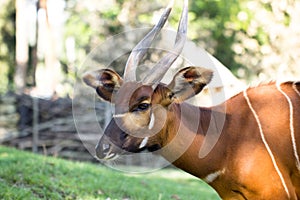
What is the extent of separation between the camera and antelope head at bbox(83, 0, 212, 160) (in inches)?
145

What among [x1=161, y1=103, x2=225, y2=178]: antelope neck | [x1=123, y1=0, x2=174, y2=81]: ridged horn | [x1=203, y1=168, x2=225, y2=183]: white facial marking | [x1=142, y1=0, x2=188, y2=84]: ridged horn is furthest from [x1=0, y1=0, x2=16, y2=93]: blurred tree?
[x1=203, y1=168, x2=225, y2=183]: white facial marking

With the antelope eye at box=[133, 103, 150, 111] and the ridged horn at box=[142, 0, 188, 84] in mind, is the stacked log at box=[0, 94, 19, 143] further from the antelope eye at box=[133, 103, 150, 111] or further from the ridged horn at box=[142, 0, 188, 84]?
the antelope eye at box=[133, 103, 150, 111]

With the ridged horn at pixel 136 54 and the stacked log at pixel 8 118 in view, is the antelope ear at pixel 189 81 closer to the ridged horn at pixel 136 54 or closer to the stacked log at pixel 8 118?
the ridged horn at pixel 136 54

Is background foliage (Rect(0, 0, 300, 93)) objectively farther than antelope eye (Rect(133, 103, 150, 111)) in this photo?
Yes

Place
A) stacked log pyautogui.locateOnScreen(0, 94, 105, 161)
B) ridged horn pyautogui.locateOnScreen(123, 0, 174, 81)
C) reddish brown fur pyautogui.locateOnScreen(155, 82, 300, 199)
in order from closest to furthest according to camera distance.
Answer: reddish brown fur pyautogui.locateOnScreen(155, 82, 300, 199) → ridged horn pyautogui.locateOnScreen(123, 0, 174, 81) → stacked log pyautogui.locateOnScreen(0, 94, 105, 161)

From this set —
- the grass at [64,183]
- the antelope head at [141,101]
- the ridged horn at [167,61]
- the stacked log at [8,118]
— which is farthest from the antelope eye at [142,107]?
the stacked log at [8,118]

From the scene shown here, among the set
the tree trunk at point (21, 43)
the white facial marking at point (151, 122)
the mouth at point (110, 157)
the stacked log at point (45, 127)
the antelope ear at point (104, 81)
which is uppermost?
the antelope ear at point (104, 81)

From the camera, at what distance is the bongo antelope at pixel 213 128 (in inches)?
144

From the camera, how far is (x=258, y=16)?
49.3 feet

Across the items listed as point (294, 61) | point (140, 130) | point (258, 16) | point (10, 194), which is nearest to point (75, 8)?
point (258, 16)

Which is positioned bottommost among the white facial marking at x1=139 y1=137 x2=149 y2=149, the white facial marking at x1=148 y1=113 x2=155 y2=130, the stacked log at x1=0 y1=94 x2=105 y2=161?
the stacked log at x1=0 y1=94 x2=105 y2=161

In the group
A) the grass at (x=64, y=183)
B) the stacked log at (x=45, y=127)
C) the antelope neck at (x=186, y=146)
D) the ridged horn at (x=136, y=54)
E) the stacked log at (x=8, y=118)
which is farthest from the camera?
the stacked log at (x=8, y=118)

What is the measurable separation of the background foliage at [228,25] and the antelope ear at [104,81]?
398 inches

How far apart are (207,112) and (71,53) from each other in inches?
960
